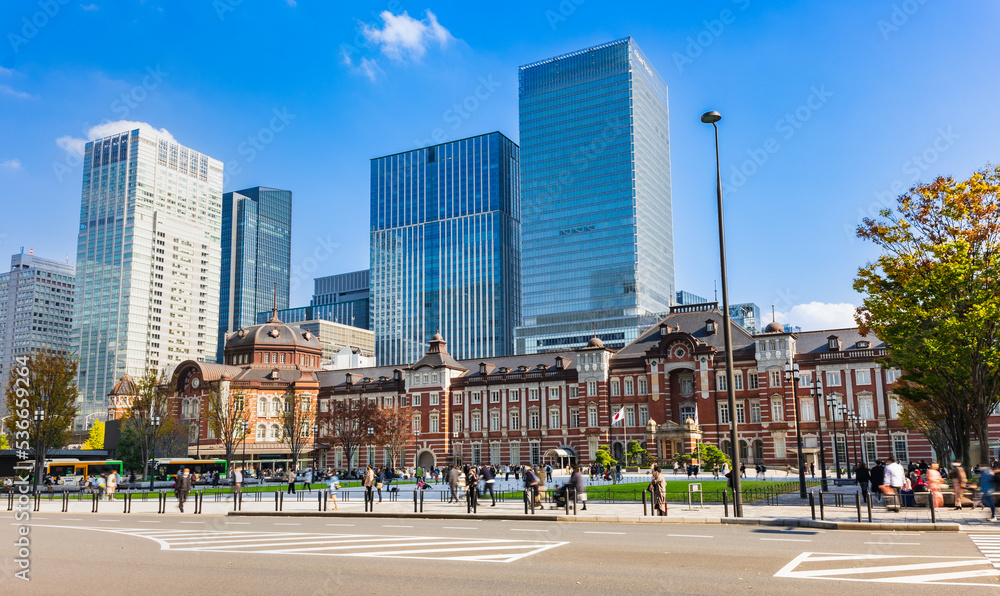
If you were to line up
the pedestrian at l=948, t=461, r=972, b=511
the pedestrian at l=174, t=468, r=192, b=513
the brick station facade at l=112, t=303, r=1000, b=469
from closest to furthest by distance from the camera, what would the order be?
the pedestrian at l=948, t=461, r=972, b=511 < the pedestrian at l=174, t=468, r=192, b=513 < the brick station facade at l=112, t=303, r=1000, b=469

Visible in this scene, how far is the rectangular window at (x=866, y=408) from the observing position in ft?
235

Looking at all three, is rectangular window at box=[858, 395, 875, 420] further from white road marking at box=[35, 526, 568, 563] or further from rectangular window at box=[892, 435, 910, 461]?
white road marking at box=[35, 526, 568, 563]

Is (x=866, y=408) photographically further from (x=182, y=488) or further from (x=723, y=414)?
(x=182, y=488)

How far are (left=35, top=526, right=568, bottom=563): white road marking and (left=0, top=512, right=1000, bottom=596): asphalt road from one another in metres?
0.05

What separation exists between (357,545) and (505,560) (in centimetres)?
508

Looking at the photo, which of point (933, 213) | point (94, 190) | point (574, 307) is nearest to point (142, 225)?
point (94, 190)

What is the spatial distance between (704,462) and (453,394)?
111ft

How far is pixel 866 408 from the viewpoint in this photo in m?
71.9

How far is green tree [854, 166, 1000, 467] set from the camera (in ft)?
100

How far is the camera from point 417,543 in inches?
778

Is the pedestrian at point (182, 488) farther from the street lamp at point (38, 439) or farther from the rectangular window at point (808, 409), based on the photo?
the rectangular window at point (808, 409)

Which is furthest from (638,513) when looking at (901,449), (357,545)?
(901,449)

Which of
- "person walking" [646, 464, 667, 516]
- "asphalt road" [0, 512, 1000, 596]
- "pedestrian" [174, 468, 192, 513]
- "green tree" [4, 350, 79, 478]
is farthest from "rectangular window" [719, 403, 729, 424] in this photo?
"green tree" [4, 350, 79, 478]

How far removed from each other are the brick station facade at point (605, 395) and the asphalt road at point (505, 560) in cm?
4545
